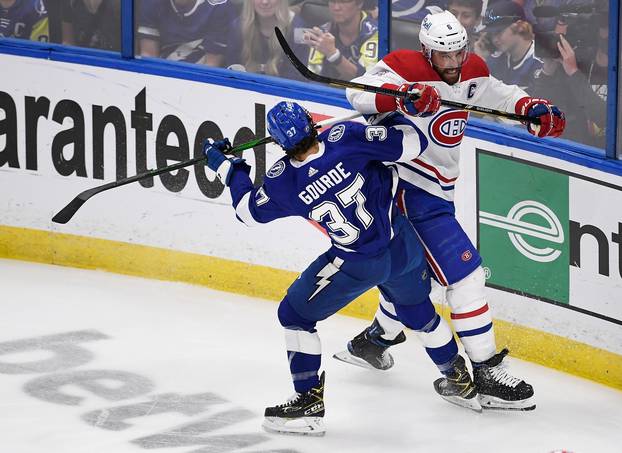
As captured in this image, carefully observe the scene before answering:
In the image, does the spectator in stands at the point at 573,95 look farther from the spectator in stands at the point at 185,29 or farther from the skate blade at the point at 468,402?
the spectator in stands at the point at 185,29

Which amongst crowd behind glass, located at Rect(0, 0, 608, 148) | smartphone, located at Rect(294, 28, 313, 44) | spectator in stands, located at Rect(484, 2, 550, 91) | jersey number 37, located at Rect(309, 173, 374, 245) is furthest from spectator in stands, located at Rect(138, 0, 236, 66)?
jersey number 37, located at Rect(309, 173, 374, 245)

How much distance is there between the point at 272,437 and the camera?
4367mm

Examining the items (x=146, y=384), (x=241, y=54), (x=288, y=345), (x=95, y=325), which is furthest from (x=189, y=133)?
(x=288, y=345)

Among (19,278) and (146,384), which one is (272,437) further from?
(19,278)

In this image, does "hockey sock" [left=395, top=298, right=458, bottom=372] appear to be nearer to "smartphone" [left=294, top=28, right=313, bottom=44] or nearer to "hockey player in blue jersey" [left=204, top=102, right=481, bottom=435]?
"hockey player in blue jersey" [left=204, top=102, right=481, bottom=435]

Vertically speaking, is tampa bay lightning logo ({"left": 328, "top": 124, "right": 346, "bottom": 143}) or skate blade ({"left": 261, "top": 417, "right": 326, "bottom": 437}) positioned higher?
tampa bay lightning logo ({"left": 328, "top": 124, "right": 346, "bottom": 143})

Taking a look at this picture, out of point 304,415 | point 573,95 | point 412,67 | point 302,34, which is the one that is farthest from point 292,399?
point 302,34

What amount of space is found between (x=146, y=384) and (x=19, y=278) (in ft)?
4.85

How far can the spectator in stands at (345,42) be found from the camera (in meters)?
5.43

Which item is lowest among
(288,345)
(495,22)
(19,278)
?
(19,278)

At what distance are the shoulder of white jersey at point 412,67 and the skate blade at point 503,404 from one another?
3.66 feet

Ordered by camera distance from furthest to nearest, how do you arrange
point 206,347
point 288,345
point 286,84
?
point 286,84 < point 206,347 < point 288,345

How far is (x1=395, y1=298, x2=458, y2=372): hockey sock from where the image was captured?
4.48 metres

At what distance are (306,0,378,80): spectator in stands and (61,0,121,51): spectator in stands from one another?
3.37 feet
